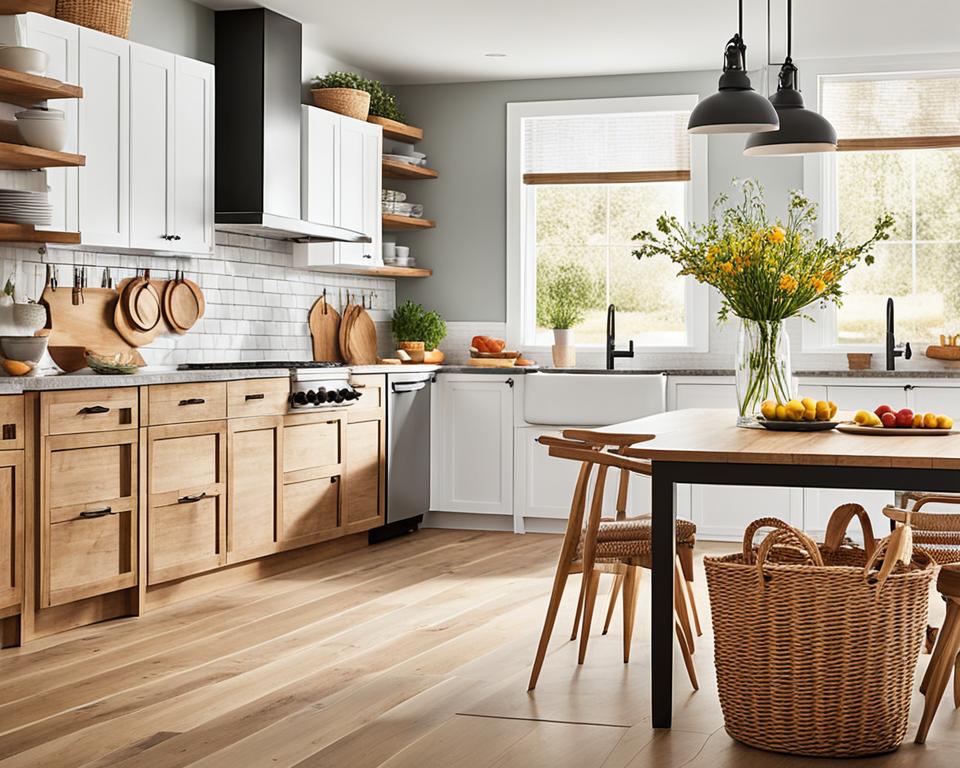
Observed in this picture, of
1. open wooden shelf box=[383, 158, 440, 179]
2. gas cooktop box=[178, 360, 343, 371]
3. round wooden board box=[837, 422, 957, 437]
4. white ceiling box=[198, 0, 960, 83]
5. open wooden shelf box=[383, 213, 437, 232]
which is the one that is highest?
white ceiling box=[198, 0, 960, 83]

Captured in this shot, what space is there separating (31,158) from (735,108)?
2477 mm

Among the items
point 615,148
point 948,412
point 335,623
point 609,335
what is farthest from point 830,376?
point 335,623

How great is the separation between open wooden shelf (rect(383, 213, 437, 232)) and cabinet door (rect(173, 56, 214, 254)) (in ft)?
5.77

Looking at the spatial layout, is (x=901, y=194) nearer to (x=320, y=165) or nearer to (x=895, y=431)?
(x=320, y=165)

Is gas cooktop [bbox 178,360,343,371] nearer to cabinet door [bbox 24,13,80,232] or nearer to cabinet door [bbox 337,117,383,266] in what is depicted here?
cabinet door [bbox 337,117,383,266]

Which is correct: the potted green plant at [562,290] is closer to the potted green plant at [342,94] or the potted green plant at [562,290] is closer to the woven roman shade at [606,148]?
the woven roman shade at [606,148]

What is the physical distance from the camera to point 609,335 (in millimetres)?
7207

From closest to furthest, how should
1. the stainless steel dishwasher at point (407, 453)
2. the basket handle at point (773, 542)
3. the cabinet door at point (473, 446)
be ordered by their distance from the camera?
the basket handle at point (773, 542) < the stainless steel dishwasher at point (407, 453) < the cabinet door at point (473, 446)

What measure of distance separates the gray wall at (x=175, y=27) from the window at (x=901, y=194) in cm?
347

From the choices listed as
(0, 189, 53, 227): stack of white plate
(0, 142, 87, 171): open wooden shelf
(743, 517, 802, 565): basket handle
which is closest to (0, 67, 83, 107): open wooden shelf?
(0, 142, 87, 171): open wooden shelf

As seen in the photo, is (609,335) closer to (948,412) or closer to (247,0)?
(948,412)

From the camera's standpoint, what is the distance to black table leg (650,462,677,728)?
128 inches

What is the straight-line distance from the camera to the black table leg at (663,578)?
326cm

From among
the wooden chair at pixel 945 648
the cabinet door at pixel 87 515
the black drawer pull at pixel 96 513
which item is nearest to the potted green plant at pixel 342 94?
the cabinet door at pixel 87 515
